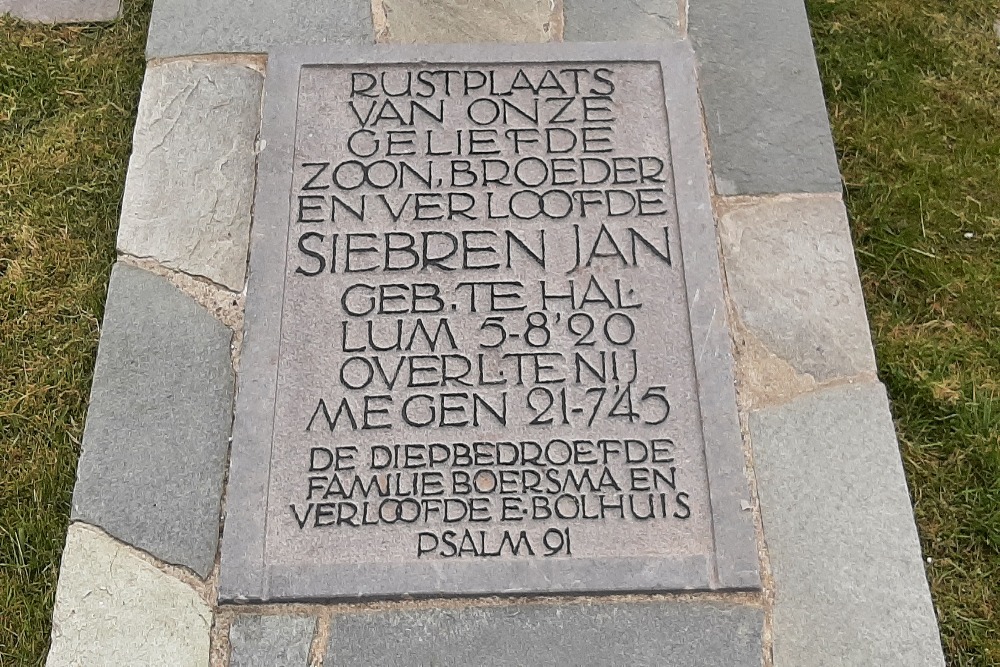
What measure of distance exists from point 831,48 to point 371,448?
6.59 feet

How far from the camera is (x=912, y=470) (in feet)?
7.26

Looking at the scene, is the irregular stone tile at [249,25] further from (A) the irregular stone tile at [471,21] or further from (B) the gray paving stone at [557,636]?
(B) the gray paving stone at [557,636]

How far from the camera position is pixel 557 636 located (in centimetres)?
195

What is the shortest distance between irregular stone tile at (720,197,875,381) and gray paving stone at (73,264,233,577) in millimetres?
1402

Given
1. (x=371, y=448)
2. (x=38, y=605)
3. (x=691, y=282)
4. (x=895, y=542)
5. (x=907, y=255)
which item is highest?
(x=907, y=255)

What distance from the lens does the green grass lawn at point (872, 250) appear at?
213cm

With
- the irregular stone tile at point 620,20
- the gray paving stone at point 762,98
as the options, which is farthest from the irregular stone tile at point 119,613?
the irregular stone tile at point 620,20

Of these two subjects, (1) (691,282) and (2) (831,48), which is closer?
(1) (691,282)

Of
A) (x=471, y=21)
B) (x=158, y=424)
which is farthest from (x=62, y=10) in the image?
(x=158, y=424)

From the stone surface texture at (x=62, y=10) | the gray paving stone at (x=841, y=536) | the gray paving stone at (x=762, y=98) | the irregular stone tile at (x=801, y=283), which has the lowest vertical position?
the gray paving stone at (x=841, y=536)

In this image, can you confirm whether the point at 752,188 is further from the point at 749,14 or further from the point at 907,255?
the point at 749,14

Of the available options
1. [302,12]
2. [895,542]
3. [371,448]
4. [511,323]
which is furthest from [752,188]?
[302,12]

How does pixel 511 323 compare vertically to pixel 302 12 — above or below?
below

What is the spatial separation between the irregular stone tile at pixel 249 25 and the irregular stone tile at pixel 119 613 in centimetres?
149
